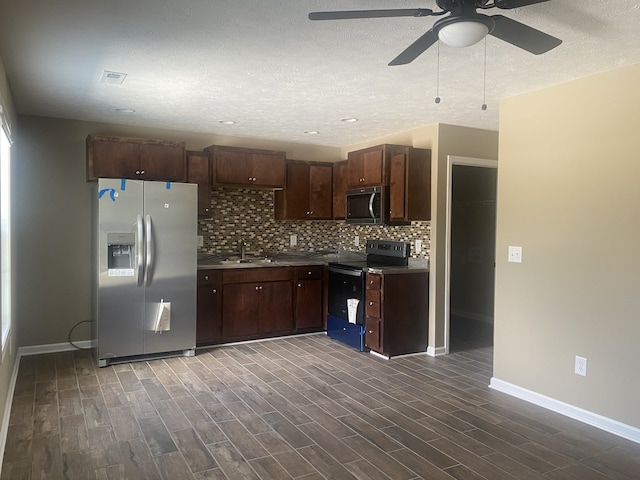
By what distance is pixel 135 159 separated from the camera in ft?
15.7

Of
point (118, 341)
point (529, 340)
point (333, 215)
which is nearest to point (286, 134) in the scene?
point (333, 215)

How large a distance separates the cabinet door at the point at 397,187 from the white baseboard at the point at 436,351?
1.34 m

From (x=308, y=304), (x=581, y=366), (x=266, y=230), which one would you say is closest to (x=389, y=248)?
(x=308, y=304)

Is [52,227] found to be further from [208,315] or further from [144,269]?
[208,315]

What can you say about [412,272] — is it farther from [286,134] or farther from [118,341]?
[118,341]

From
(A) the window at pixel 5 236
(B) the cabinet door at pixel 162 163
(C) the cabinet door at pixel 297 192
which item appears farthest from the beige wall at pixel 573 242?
(A) the window at pixel 5 236

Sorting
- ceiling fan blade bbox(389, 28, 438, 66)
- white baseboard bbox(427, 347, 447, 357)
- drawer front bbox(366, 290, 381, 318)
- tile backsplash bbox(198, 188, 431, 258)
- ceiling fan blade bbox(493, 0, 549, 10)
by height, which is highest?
ceiling fan blade bbox(493, 0, 549, 10)

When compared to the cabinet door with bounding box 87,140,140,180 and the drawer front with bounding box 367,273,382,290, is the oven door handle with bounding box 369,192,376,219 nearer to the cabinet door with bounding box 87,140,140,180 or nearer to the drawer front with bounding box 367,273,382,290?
the drawer front with bounding box 367,273,382,290

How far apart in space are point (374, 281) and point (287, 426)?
6.43 ft

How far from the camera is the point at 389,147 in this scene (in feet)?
16.2

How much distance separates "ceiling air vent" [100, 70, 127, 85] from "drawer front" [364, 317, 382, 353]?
9.96ft

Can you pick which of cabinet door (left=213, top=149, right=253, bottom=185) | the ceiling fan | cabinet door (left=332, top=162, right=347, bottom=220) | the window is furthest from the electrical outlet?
the window

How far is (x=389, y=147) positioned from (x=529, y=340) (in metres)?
2.29

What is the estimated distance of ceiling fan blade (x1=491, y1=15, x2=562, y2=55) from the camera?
1.96 metres
